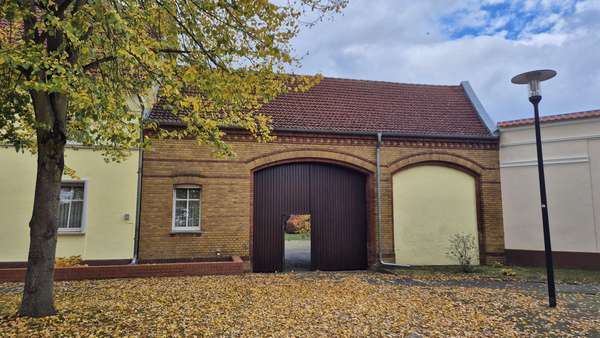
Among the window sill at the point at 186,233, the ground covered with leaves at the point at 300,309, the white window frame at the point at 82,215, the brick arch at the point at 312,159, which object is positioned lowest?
the ground covered with leaves at the point at 300,309

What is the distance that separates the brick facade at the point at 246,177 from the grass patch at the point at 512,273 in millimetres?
993

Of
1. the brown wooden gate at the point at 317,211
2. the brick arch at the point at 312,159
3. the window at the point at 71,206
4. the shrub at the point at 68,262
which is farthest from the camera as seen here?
the brown wooden gate at the point at 317,211

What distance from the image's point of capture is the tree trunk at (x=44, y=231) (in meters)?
6.15

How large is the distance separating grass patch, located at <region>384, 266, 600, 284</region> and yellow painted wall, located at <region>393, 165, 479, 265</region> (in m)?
0.65

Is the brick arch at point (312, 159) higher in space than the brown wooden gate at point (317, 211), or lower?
higher

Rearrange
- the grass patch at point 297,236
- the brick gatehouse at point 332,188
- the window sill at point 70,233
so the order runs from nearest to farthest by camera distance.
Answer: the window sill at point 70,233 < the brick gatehouse at point 332,188 < the grass patch at point 297,236

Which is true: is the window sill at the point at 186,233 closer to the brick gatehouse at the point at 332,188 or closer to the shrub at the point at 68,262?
the brick gatehouse at the point at 332,188

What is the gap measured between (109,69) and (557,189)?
44.7ft

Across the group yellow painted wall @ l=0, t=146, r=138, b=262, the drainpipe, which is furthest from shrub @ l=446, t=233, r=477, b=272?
yellow painted wall @ l=0, t=146, r=138, b=262

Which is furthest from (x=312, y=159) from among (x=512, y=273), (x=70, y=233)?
(x=70, y=233)

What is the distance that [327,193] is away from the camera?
13383 mm

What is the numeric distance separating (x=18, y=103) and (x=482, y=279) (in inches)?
475

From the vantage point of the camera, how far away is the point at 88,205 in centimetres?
1138

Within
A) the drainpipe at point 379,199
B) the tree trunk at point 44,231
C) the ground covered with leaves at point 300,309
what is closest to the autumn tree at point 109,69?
the tree trunk at point 44,231
